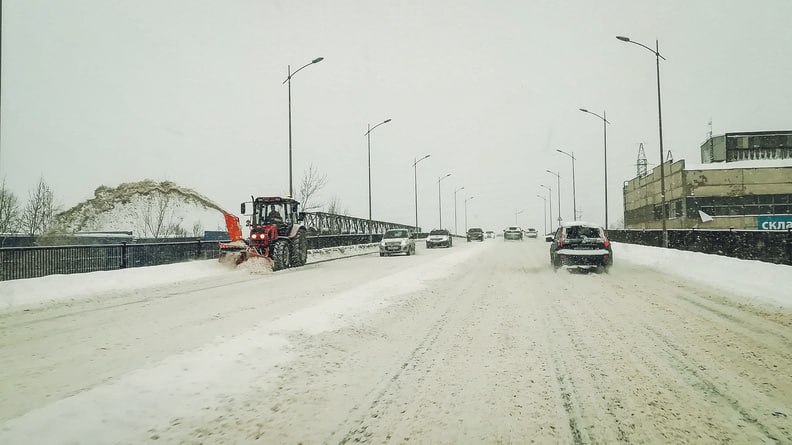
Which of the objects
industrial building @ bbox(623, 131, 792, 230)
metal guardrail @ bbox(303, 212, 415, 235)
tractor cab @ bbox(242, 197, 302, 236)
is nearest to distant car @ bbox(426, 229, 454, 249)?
metal guardrail @ bbox(303, 212, 415, 235)

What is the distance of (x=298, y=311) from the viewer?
29.9 feet

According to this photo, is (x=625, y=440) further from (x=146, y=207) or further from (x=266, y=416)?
(x=146, y=207)

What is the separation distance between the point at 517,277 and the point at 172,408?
1287 centimetres

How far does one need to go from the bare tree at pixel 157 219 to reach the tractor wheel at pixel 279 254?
1358 inches

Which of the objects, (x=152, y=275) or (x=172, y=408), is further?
(x=152, y=275)

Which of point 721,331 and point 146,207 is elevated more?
point 146,207

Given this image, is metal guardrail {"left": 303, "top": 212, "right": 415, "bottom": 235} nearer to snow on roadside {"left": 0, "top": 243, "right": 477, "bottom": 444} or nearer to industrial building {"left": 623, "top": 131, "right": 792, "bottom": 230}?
snow on roadside {"left": 0, "top": 243, "right": 477, "bottom": 444}

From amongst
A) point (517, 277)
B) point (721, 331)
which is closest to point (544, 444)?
point (721, 331)

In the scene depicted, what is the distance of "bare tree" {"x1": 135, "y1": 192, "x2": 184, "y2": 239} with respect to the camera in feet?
164

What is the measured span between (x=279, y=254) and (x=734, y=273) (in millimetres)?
15268

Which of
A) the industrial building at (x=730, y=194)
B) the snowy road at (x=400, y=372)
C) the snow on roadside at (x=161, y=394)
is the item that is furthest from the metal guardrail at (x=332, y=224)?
the industrial building at (x=730, y=194)

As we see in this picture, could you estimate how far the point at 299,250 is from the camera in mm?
21859

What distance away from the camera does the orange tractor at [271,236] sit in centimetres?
1953

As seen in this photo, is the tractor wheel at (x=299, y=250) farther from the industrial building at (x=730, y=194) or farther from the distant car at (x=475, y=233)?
the industrial building at (x=730, y=194)
